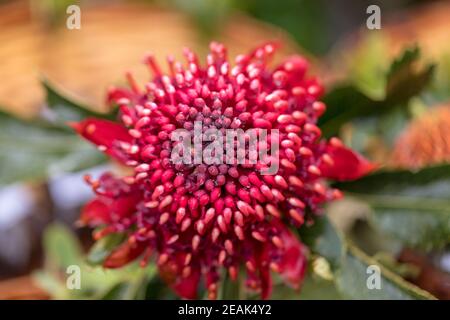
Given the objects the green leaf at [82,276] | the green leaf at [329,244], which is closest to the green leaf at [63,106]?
the green leaf at [82,276]

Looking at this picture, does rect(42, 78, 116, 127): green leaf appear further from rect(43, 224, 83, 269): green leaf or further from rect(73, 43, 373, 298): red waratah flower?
rect(43, 224, 83, 269): green leaf

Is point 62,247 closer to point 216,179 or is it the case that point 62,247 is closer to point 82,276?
point 82,276

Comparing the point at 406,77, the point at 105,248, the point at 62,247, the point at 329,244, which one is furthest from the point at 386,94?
the point at 62,247

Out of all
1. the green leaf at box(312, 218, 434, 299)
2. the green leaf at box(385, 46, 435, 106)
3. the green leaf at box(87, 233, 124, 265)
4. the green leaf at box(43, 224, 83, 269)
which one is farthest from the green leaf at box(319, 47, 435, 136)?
the green leaf at box(43, 224, 83, 269)

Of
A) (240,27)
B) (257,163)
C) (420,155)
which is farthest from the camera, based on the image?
(240,27)
